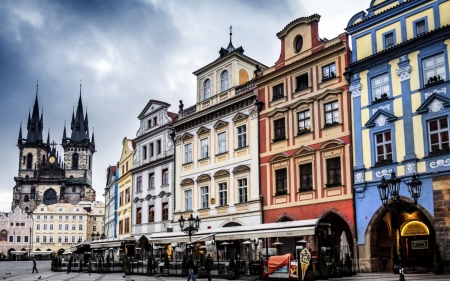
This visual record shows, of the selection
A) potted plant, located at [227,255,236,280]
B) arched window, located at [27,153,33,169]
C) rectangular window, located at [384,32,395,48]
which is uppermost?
arched window, located at [27,153,33,169]

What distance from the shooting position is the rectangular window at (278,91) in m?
35.0

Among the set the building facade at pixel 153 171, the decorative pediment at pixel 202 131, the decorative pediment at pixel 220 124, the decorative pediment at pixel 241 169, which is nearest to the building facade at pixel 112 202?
the building facade at pixel 153 171

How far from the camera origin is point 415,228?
95.4 feet

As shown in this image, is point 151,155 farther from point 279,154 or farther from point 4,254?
point 4,254

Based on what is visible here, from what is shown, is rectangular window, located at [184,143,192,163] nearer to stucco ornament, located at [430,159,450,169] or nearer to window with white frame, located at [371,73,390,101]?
window with white frame, located at [371,73,390,101]

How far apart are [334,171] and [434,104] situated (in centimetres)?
710

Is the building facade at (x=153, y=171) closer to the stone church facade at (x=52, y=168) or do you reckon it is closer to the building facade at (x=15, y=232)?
the building facade at (x=15, y=232)

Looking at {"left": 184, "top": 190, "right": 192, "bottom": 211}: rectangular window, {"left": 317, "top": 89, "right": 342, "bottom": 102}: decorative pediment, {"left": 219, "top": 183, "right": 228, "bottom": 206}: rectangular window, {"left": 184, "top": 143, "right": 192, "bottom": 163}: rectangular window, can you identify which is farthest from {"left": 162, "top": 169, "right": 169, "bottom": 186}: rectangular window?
{"left": 317, "top": 89, "right": 342, "bottom": 102}: decorative pediment

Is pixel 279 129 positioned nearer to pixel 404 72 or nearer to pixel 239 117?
pixel 239 117

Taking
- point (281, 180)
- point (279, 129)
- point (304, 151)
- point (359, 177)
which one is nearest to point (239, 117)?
point (279, 129)

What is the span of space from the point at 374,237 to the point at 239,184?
465 inches

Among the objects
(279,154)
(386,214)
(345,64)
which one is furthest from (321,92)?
(386,214)

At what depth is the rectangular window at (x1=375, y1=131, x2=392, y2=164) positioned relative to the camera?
92.1 feet

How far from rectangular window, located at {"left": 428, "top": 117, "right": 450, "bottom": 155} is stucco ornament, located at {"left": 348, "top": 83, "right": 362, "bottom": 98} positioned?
4.85 m
